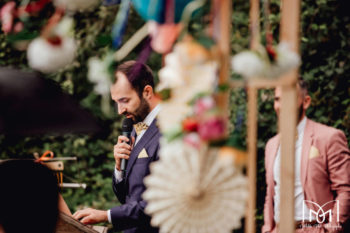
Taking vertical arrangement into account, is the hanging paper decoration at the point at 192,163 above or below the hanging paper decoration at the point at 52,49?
below

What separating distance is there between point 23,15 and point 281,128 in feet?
2.69

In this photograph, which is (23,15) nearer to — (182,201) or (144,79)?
(182,201)

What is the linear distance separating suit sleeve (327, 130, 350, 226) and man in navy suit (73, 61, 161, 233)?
93 cm

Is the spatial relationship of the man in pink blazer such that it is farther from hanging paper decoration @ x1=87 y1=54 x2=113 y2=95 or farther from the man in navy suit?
hanging paper decoration @ x1=87 y1=54 x2=113 y2=95

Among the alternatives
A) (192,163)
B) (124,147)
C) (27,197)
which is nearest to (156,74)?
(124,147)

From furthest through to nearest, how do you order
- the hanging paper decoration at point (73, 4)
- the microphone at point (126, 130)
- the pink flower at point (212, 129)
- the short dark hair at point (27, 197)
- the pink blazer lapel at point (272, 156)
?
the pink blazer lapel at point (272, 156) → the microphone at point (126, 130) → the hanging paper decoration at point (73, 4) → the pink flower at point (212, 129) → the short dark hair at point (27, 197)

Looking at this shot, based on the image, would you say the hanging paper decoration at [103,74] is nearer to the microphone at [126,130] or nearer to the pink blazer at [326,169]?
the microphone at [126,130]

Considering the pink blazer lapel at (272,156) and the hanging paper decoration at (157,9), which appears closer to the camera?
the hanging paper decoration at (157,9)

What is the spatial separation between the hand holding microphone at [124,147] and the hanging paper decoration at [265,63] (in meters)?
1.12

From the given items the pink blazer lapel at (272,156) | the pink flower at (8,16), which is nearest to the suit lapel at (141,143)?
the pink blazer lapel at (272,156)

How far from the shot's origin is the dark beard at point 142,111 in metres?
2.39

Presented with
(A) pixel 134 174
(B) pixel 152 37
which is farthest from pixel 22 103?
(B) pixel 152 37

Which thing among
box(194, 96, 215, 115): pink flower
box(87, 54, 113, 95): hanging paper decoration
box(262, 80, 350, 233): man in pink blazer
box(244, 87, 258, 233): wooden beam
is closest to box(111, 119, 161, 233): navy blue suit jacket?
box(244, 87, 258, 233): wooden beam

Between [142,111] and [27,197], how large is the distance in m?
1.24
